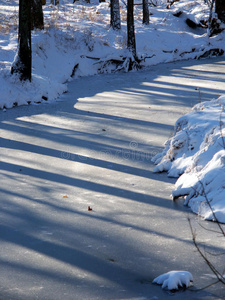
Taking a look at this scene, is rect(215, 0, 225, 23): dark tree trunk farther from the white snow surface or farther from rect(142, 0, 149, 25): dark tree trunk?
rect(142, 0, 149, 25): dark tree trunk

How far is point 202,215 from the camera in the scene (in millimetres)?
5238

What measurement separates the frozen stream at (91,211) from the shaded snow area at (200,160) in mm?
212

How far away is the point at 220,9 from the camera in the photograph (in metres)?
23.5

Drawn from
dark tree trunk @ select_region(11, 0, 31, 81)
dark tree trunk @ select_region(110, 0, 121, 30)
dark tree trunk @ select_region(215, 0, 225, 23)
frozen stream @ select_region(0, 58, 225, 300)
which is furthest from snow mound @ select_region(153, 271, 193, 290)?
dark tree trunk @ select_region(215, 0, 225, 23)

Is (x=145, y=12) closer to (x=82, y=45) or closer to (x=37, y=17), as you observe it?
(x=82, y=45)

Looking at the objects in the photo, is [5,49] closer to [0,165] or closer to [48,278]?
[0,165]


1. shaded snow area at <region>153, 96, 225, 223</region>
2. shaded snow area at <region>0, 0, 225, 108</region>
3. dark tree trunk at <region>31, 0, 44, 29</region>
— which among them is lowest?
shaded snow area at <region>0, 0, 225, 108</region>

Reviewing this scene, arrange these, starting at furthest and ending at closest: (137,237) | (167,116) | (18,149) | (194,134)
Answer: (167,116) → (18,149) → (194,134) → (137,237)

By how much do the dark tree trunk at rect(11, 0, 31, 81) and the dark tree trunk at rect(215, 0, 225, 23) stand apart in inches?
548

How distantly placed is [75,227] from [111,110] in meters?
6.80

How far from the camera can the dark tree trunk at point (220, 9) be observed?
23.4 metres

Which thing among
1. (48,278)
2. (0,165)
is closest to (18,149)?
(0,165)

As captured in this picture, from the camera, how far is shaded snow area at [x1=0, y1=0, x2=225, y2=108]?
43.8 feet

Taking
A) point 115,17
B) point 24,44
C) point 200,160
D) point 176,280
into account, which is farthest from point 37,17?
point 176,280
